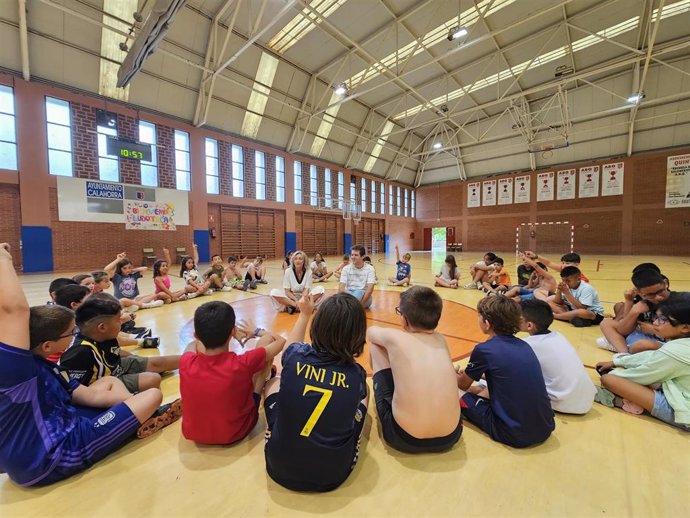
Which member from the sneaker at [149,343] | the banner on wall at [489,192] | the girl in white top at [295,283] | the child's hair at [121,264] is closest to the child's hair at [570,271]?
the girl in white top at [295,283]

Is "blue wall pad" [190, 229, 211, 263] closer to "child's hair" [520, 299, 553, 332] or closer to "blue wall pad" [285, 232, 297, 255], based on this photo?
"blue wall pad" [285, 232, 297, 255]

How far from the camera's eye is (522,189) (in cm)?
2150

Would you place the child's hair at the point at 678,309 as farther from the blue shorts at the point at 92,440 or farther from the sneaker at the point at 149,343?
the sneaker at the point at 149,343

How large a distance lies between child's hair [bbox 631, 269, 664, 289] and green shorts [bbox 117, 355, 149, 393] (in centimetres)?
437

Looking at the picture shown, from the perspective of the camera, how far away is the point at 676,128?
16266mm

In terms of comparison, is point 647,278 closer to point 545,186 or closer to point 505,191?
point 545,186

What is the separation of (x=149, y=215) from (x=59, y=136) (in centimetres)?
375

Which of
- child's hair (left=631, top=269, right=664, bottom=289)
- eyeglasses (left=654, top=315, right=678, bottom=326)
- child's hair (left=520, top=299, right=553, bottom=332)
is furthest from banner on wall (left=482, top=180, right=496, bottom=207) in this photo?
child's hair (left=520, top=299, right=553, bottom=332)

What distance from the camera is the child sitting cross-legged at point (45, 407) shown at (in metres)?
1.28

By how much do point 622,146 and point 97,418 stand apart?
25556mm

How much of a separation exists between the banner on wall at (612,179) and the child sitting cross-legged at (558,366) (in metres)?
22.9

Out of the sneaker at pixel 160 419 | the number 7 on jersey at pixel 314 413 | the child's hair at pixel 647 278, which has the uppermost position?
the child's hair at pixel 647 278

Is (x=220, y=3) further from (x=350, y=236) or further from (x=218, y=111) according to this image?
(x=350, y=236)

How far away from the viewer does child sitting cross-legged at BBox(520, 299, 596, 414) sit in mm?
1979
